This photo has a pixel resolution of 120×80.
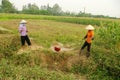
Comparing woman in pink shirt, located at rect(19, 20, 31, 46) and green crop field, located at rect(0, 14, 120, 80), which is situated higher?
woman in pink shirt, located at rect(19, 20, 31, 46)

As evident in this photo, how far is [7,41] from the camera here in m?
10.0

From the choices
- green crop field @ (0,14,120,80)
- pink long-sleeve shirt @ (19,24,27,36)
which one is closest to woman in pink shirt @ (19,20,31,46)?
pink long-sleeve shirt @ (19,24,27,36)

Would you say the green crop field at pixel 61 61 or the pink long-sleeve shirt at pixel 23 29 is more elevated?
the pink long-sleeve shirt at pixel 23 29

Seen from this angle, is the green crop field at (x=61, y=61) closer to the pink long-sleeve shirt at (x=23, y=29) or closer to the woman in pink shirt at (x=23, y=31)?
the woman in pink shirt at (x=23, y=31)

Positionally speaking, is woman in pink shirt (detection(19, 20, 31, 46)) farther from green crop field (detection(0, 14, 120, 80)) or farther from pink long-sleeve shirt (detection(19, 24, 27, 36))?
green crop field (detection(0, 14, 120, 80))

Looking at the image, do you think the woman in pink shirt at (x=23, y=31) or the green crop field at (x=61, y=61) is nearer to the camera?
the green crop field at (x=61, y=61)

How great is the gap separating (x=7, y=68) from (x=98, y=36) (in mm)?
4613

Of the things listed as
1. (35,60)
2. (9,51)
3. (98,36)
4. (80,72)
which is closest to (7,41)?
(9,51)

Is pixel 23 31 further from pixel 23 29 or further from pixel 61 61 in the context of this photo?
pixel 61 61

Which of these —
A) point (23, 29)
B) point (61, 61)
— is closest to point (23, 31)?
point (23, 29)

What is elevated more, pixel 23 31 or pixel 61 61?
pixel 23 31

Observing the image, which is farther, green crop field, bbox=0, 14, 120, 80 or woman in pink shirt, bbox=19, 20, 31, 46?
woman in pink shirt, bbox=19, 20, 31, 46

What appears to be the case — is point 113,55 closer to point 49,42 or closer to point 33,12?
point 49,42

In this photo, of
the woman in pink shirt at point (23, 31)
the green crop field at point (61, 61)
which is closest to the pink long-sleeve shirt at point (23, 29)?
the woman in pink shirt at point (23, 31)
